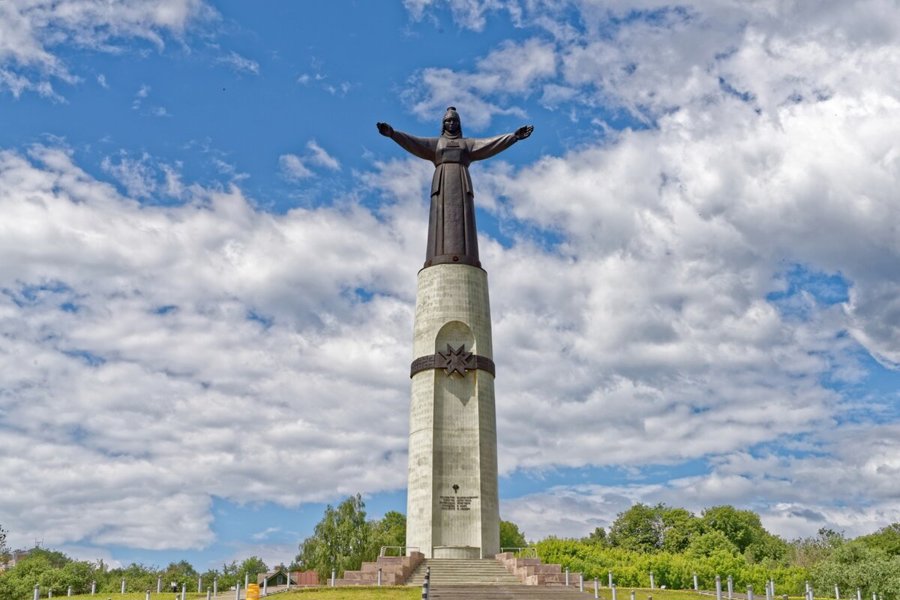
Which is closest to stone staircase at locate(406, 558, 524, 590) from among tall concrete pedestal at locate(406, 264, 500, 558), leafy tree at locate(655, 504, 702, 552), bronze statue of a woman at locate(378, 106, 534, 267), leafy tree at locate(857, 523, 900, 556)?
tall concrete pedestal at locate(406, 264, 500, 558)

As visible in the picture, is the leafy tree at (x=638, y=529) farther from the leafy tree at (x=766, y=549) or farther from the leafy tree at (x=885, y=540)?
the leafy tree at (x=885, y=540)

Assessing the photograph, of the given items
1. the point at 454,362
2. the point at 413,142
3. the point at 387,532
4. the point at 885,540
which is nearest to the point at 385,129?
the point at 413,142

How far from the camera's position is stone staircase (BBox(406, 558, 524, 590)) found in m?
30.5

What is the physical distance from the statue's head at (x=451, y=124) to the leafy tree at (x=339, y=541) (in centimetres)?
2829

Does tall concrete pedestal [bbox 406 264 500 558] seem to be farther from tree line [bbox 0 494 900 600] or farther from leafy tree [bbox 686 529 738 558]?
leafy tree [bbox 686 529 738 558]

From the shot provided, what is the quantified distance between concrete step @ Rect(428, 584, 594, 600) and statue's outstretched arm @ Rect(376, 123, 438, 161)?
20.9 m

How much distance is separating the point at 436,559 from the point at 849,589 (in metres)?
19.0

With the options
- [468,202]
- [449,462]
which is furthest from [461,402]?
[468,202]

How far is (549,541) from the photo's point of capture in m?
53.1

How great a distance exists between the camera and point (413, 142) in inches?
1647

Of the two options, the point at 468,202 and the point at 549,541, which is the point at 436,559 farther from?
the point at 549,541

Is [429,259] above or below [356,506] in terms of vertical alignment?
above

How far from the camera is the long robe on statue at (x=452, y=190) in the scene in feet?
131

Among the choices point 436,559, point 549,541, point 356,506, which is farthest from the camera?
point 356,506
